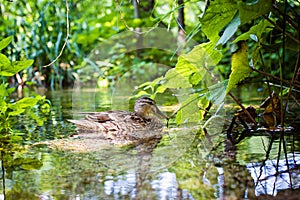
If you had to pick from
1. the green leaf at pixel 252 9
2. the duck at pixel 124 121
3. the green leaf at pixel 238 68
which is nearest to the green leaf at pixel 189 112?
the duck at pixel 124 121

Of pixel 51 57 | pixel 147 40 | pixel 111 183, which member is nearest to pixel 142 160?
pixel 111 183

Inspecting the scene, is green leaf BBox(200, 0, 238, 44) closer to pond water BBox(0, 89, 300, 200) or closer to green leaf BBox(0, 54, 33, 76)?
pond water BBox(0, 89, 300, 200)

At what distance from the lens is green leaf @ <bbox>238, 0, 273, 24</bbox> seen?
115 cm

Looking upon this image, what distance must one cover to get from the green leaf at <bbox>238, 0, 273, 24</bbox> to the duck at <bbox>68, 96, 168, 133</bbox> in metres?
1.15

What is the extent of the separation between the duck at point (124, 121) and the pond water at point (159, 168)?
0.86ft

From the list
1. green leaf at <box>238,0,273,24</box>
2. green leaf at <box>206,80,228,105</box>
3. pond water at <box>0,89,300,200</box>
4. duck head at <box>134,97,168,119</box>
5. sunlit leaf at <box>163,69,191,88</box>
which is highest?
green leaf at <box>238,0,273,24</box>

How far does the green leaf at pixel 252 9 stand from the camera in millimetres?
1147

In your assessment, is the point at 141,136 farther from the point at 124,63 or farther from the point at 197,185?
the point at 124,63

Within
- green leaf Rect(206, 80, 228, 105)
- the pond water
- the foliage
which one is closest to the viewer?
the pond water

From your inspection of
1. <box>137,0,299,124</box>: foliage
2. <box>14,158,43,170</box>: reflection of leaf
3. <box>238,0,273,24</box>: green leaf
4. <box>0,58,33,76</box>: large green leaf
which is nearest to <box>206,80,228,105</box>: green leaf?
<box>137,0,299,124</box>: foliage

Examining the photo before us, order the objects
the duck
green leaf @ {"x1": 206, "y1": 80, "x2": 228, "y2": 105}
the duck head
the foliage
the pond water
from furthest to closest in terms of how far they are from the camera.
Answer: the duck head < the duck < green leaf @ {"x1": 206, "y1": 80, "x2": 228, "y2": 105} < the foliage < the pond water

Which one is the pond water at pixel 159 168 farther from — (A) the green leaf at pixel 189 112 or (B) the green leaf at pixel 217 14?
(B) the green leaf at pixel 217 14

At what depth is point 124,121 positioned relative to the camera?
2311 mm

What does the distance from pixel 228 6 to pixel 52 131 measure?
1209 millimetres
